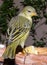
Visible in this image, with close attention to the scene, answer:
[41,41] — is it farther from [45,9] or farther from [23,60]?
[23,60]

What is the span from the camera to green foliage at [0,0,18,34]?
641 cm

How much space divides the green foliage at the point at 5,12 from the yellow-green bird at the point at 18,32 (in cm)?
103

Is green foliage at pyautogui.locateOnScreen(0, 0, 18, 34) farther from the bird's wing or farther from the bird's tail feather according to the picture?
the bird's tail feather

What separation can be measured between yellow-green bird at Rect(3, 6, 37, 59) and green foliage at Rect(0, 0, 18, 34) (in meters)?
1.03

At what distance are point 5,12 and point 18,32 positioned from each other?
1760 mm

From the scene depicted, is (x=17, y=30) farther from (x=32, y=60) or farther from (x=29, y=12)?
(x=32, y=60)

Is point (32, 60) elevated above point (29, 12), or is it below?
below

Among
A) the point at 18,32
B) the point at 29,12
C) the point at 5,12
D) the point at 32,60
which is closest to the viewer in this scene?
the point at 32,60

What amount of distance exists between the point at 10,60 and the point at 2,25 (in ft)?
7.12

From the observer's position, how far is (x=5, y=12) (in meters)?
6.49

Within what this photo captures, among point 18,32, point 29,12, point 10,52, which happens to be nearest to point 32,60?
point 10,52

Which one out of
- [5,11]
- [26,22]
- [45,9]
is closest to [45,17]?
[45,9]

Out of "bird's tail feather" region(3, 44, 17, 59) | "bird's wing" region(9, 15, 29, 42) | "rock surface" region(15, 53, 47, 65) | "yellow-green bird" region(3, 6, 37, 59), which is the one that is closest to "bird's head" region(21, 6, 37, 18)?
"yellow-green bird" region(3, 6, 37, 59)

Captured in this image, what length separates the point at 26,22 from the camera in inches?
205
